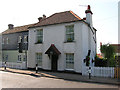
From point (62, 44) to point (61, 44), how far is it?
14 centimetres

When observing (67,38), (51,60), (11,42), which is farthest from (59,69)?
(11,42)

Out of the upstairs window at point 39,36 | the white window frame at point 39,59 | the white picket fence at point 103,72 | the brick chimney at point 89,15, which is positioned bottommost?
the white picket fence at point 103,72

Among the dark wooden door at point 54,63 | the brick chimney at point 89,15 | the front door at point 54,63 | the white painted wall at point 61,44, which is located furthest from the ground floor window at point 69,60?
the brick chimney at point 89,15

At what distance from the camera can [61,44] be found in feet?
45.2

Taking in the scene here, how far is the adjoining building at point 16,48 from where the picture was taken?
57.7 ft

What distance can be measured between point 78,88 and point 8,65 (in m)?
14.2

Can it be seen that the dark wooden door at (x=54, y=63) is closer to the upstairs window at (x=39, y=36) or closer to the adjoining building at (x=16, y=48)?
the upstairs window at (x=39, y=36)

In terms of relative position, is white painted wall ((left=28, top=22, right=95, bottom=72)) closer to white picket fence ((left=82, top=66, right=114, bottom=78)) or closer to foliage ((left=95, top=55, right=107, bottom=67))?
white picket fence ((left=82, top=66, right=114, bottom=78))

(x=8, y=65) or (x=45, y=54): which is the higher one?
(x=45, y=54)

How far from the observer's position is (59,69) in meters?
13.7

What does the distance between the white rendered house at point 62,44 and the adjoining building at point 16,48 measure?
7.37 feet

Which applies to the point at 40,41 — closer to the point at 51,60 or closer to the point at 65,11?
the point at 51,60

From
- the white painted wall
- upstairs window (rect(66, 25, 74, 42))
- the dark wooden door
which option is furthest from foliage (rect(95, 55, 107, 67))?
the dark wooden door

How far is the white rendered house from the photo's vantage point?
12688 millimetres
